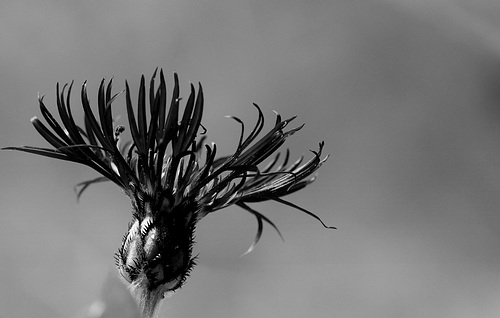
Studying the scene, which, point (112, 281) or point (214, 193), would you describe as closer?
point (112, 281)

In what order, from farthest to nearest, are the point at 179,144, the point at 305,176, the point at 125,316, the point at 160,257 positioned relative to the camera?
the point at 305,176 < the point at 179,144 < the point at 160,257 < the point at 125,316

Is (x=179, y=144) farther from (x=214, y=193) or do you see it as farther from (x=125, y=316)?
(x=125, y=316)

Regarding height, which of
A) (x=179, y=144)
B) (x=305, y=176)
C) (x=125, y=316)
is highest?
(x=125, y=316)

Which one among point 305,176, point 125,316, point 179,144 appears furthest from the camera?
point 305,176

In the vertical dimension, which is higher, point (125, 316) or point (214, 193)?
point (125, 316)

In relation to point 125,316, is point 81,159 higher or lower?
lower

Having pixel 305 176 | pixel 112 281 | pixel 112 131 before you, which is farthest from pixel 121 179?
pixel 112 281

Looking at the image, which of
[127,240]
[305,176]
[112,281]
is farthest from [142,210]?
[112,281]

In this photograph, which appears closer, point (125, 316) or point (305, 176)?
point (125, 316)

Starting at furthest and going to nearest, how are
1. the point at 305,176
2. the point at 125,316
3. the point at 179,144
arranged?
1. the point at 305,176
2. the point at 179,144
3. the point at 125,316
